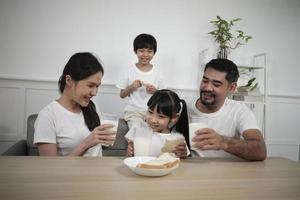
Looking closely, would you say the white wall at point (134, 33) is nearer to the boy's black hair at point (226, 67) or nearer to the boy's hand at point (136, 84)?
the boy's hand at point (136, 84)

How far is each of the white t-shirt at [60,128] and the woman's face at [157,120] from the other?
0.35 meters

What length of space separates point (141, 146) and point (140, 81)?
4.43ft

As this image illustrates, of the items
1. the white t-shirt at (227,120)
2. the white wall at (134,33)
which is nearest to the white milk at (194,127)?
the white t-shirt at (227,120)

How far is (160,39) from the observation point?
312 centimetres

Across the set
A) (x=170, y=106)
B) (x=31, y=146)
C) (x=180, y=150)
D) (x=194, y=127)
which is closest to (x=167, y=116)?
(x=170, y=106)

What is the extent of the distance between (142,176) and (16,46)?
2.44m

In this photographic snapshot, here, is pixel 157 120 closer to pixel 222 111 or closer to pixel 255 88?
pixel 222 111

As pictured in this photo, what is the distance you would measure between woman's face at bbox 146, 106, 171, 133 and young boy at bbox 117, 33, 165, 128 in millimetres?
994

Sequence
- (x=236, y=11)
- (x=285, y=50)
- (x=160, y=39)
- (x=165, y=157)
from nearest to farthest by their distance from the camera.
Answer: (x=165, y=157)
(x=160, y=39)
(x=236, y=11)
(x=285, y=50)

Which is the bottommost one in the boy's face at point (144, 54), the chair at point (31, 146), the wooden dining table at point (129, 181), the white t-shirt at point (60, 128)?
the chair at point (31, 146)

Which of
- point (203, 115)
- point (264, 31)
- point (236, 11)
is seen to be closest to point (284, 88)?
point (264, 31)

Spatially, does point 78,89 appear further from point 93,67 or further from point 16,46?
point 16,46

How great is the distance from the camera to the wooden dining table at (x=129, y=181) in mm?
766

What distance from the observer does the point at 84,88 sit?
4.48 ft
